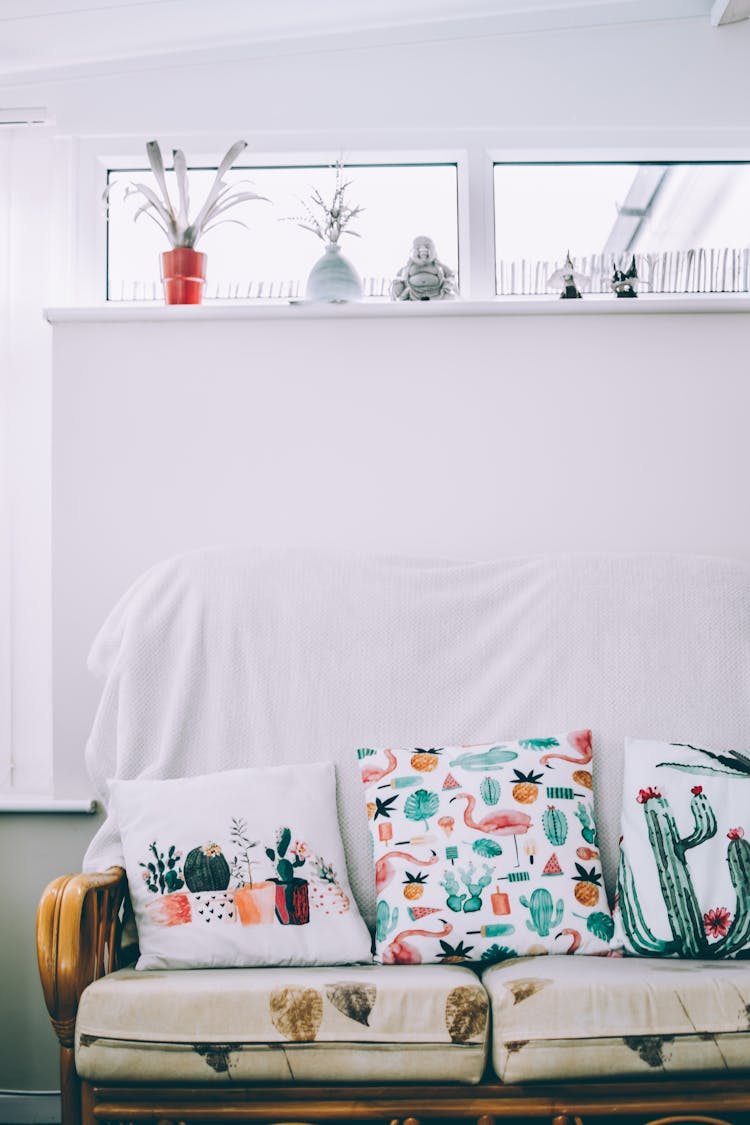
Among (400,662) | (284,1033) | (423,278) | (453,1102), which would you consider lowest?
(453,1102)

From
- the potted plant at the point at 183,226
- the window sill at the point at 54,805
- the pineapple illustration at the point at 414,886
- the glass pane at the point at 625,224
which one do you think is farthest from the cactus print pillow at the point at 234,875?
the glass pane at the point at 625,224

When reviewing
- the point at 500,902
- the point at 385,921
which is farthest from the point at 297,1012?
the point at 500,902

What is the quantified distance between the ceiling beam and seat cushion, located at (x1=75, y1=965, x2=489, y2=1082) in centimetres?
249

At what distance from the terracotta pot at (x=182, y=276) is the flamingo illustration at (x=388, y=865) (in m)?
1.46

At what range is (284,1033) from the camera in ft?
5.17

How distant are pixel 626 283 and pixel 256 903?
5.78 feet

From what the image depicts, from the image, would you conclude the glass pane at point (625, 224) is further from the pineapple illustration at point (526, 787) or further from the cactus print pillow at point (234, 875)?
the cactus print pillow at point (234, 875)

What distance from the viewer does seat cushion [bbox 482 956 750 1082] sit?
5.14 feet

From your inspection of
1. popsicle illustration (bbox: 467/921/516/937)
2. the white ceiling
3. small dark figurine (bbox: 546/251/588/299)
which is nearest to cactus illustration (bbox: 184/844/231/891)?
popsicle illustration (bbox: 467/921/516/937)

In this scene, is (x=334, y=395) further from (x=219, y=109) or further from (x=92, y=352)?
(x=219, y=109)

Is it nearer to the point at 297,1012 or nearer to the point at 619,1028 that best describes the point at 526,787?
the point at 619,1028

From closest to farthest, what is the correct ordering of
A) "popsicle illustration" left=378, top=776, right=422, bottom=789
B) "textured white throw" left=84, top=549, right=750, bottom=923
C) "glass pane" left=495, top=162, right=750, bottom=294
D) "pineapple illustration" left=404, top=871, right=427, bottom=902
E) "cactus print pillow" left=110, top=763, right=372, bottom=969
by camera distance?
"cactus print pillow" left=110, top=763, right=372, bottom=969, "pineapple illustration" left=404, top=871, right=427, bottom=902, "popsicle illustration" left=378, top=776, right=422, bottom=789, "textured white throw" left=84, top=549, right=750, bottom=923, "glass pane" left=495, top=162, right=750, bottom=294

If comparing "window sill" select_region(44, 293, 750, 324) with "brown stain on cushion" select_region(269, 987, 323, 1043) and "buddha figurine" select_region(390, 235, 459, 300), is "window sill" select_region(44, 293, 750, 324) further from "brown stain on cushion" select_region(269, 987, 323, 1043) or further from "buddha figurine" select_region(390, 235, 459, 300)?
"brown stain on cushion" select_region(269, 987, 323, 1043)

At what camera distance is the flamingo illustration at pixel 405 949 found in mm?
1872
